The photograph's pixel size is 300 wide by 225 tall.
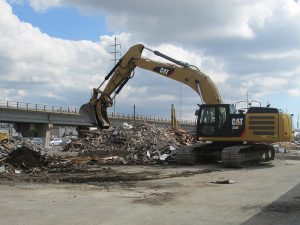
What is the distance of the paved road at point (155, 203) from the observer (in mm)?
10711

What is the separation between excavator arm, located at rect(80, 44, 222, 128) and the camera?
26438mm

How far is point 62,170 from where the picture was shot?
22094mm

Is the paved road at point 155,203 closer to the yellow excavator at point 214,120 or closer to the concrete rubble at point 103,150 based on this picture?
the concrete rubble at point 103,150

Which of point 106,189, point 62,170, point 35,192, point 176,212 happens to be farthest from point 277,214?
point 62,170

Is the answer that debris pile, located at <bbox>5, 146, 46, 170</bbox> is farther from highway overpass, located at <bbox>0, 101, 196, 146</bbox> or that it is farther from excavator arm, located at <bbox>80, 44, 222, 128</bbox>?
highway overpass, located at <bbox>0, 101, 196, 146</bbox>

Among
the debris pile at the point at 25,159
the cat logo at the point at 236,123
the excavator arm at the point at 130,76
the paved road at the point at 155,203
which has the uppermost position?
the excavator arm at the point at 130,76

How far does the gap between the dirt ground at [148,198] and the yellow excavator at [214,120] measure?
13.5 ft

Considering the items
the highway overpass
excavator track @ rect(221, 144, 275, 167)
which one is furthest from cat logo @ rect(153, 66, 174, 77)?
the highway overpass

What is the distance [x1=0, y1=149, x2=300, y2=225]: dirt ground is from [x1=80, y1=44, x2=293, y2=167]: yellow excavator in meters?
4.10

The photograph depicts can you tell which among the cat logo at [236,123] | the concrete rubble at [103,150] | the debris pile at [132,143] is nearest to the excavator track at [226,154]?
the cat logo at [236,123]

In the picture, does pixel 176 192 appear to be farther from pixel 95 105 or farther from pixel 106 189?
pixel 95 105

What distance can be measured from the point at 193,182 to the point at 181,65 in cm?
1045

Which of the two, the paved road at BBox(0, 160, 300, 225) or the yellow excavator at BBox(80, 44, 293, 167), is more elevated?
the yellow excavator at BBox(80, 44, 293, 167)

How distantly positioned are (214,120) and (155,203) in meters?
13.4
